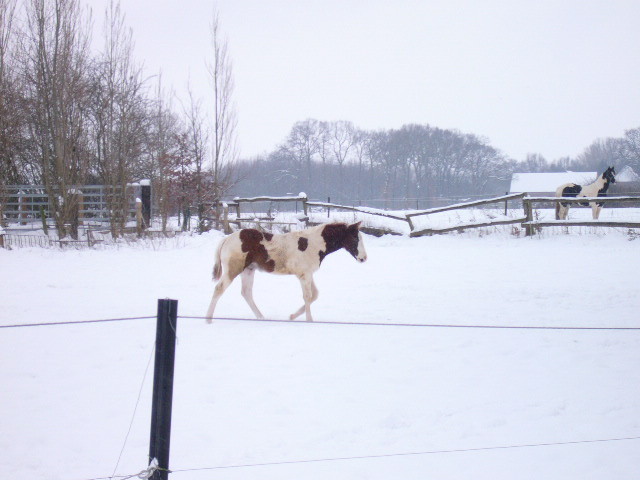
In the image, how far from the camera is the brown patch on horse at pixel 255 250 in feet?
25.2

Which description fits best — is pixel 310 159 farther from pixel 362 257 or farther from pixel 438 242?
pixel 362 257

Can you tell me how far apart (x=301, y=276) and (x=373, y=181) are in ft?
210

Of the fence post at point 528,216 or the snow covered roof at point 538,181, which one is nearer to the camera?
the fence post at point 528,216

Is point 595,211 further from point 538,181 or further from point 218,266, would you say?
point 538,181

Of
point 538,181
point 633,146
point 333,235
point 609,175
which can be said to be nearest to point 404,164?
point 538,181

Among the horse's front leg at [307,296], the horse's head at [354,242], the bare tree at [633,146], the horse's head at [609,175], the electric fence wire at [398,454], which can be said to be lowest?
the electric fence wire at [398,454]

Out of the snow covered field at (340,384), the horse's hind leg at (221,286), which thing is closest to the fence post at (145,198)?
the snow covered field at (340,384)

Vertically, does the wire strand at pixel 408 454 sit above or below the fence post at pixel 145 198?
below

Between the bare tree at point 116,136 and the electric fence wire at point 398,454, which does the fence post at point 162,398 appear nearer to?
the electric fence wire at point 398,454

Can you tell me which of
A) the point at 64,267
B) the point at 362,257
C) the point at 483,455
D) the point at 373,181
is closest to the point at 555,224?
the point at 362,257

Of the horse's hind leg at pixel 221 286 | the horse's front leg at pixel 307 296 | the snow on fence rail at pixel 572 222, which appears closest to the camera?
the horse's hind leg at pixel 221 286

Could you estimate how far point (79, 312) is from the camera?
7.98 m

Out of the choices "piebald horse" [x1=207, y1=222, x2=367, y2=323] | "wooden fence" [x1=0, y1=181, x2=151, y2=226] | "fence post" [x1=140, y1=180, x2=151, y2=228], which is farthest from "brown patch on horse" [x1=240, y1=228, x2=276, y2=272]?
"fence post" [x1=140, y1=180, x2=151, y2=228]

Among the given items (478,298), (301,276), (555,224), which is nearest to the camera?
(301,276)
